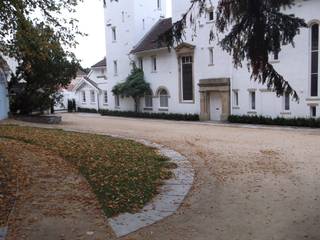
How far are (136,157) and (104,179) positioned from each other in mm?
3273

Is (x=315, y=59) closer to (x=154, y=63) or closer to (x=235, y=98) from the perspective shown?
(x=235, y=98)

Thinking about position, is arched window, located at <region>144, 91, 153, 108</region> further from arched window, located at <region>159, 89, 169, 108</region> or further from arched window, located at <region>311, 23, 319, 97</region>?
arched window, located at <region>311, 23, 319, 97</region>

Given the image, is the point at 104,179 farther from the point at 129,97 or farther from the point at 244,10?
the point at 129,97

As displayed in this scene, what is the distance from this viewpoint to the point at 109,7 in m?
42.0

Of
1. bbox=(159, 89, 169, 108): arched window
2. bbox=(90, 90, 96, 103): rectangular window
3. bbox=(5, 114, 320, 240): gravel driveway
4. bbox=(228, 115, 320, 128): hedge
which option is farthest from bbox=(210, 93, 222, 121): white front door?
bbox=(90, 90, 96, 103): rectangular window

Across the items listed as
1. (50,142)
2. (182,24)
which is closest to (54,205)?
(182,24)

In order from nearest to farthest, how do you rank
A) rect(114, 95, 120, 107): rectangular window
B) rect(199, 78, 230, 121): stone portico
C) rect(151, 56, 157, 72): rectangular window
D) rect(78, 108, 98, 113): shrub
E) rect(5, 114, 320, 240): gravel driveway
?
rect(5, 114, 320, 240): gravel driveway, rect(199, 78, 230, 121): stone portico, rect(151, 56, 157, 72): rectangular window, rect(114, 95, 120, 107): rectangular window, rect(78, 108, 98, 113): shrub

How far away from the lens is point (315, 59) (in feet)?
82.0

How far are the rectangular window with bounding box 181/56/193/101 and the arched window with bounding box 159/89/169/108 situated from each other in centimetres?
239

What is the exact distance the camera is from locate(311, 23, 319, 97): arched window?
24844 mm

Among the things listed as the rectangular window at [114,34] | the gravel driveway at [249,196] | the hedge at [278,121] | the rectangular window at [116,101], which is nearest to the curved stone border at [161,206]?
the gravel driveway at [249,196]

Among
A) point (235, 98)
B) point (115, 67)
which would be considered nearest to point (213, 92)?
point (235, 98)

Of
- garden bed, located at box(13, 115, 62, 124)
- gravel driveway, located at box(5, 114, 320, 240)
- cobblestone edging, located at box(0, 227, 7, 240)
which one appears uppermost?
garden bed, located at box(13, 115, 62, 124)

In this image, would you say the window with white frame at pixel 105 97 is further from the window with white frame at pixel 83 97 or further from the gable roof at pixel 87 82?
the window with white frame at pixel 83 97
